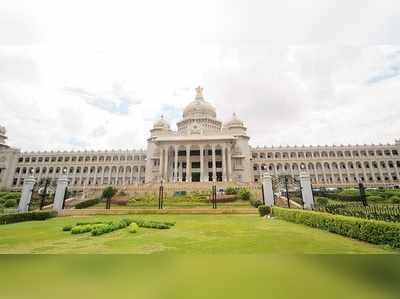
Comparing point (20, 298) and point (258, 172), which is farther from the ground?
point (258, 172)

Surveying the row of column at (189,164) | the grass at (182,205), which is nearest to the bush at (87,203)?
the grass at (182,205)

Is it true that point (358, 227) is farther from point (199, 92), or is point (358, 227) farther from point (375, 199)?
point (199, 92)

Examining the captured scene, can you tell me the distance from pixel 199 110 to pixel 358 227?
48887 mm

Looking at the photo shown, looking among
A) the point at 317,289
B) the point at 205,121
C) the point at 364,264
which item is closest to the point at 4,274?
the point at 317,289

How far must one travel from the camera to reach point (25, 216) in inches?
572

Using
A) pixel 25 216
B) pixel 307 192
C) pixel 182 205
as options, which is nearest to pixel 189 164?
pixel 182 205

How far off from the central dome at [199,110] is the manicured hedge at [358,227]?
1756 inches

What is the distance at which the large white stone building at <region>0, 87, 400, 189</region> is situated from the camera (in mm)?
45750

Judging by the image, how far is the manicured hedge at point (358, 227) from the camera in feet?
19.3

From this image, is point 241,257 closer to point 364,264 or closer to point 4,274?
point 364,264

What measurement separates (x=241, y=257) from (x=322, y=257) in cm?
162

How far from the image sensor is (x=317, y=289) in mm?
2838

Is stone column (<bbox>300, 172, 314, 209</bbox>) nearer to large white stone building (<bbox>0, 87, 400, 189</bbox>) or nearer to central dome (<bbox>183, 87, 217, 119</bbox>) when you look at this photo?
large white stone building (<bbox>0, 87, 400, 189</bbox>)

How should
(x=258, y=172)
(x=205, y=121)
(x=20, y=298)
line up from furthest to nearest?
(x=258, y=172) < (x=205, y=121) < (x=20, y=298)
